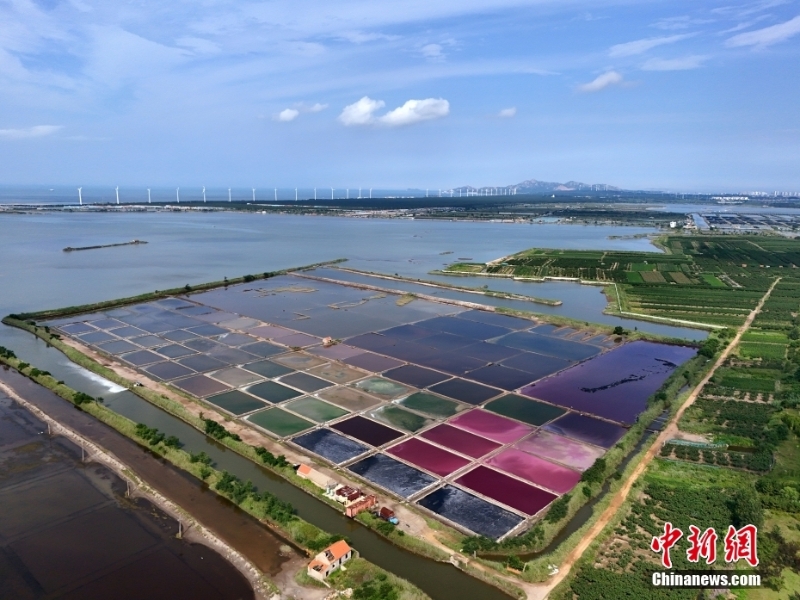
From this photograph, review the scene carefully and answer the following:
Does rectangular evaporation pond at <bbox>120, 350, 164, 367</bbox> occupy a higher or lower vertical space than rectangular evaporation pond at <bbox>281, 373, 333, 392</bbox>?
higher

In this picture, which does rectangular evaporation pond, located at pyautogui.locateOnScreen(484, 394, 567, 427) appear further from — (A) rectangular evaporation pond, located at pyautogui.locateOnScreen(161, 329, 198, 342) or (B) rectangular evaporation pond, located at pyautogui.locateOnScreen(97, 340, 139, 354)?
(B) rectangular evaporation pond, located at pyautogui.locateOnScreen(97, 340, 139, 354)

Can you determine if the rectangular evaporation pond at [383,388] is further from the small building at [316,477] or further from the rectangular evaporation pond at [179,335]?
the rectangular evaporation pond at [179,335]

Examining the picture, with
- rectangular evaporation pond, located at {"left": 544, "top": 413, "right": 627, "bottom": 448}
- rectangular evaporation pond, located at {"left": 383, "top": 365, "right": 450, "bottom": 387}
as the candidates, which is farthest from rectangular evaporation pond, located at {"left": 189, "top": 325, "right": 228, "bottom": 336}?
rectangular evaporation pond, located at {"left": 544, "top": 413, "right": 627, "bottom": 448}

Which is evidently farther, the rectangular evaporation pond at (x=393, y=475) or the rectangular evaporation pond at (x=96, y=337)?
the rectangular evaporation pond at (x=96, y=337)

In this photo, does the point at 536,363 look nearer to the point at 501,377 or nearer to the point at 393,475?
the point at 501,377

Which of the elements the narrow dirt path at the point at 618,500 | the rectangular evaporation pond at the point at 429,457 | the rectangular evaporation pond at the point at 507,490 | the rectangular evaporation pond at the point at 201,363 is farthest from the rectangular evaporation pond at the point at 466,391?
the rectangular evaporation pond at the point at 201,363

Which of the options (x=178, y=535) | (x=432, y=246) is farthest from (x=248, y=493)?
(x=432, y=246)

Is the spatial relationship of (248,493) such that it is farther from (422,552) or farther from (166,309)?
(166,309)
